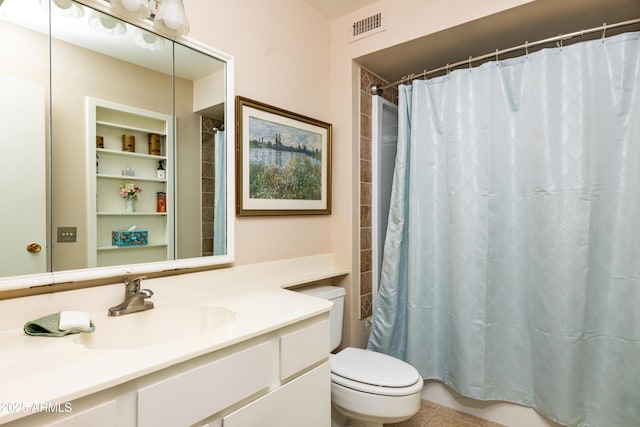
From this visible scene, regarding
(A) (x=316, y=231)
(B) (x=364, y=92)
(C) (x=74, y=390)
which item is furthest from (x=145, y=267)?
(B) (x=364, y=92)

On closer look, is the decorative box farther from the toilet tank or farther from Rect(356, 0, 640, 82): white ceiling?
Rect(356, 0, 640, 82): white ceiling

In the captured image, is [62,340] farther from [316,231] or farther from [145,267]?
[316,231]

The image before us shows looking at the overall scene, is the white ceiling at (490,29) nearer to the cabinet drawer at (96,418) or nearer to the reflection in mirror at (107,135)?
the reflection in mirror at (107,135)

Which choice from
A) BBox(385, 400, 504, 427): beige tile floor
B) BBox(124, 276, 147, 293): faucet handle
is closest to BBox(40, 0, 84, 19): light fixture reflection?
BBox(124, 276, 147, 293): faucet handle

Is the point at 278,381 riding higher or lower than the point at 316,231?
lower

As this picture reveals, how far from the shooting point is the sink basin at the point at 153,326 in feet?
3.37

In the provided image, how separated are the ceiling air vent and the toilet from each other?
1841 millimetres

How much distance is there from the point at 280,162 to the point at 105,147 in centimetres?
83

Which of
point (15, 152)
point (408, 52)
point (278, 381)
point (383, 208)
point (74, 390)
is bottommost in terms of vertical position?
point (278, 381)

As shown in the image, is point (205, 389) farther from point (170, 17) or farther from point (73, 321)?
point (170, 17)

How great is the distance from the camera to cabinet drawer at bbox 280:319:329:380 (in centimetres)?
109

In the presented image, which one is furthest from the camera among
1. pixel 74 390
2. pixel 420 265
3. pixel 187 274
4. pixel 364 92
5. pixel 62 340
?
pixel 364 92

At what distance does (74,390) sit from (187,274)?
29.3 inches

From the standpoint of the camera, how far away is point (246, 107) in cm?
162
